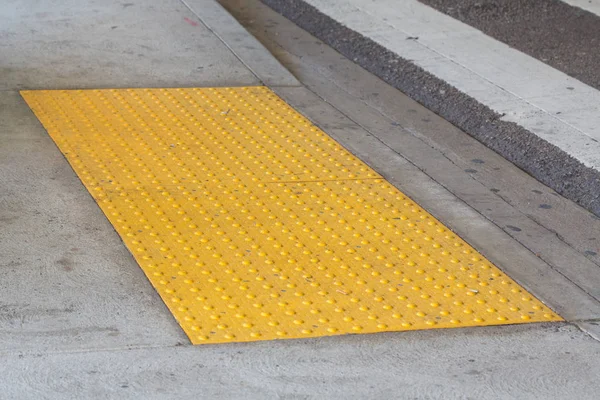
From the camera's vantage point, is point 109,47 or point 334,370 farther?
point 109,47

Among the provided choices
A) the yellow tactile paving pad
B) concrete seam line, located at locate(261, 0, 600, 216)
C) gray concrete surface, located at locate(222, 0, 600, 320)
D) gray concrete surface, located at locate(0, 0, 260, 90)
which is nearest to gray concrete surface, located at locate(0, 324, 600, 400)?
the yellow tactile paving pad

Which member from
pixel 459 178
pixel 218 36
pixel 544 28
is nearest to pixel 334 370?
pixel 459 178

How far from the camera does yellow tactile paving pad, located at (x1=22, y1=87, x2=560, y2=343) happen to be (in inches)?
130

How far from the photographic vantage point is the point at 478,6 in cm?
772

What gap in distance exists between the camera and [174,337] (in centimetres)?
307

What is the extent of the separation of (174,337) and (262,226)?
954mm

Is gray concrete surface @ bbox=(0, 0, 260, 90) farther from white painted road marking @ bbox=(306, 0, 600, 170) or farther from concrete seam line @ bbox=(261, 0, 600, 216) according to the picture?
white painted road marking @ bbox=(306, 0, 600, 170)

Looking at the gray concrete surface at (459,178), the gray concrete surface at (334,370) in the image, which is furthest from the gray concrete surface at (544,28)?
the gray concrete surface at (334,370)

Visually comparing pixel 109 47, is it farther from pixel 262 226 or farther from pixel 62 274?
pixel 62 274

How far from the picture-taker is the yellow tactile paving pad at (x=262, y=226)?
130 inches

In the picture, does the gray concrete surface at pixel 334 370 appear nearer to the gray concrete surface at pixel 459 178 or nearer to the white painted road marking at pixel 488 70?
the gray concrete surface at pixel 459 178

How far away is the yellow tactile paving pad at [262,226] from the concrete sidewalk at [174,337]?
83mm

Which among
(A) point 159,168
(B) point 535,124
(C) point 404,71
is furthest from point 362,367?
(C) point 404,71

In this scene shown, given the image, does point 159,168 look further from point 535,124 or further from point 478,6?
point 478,6
